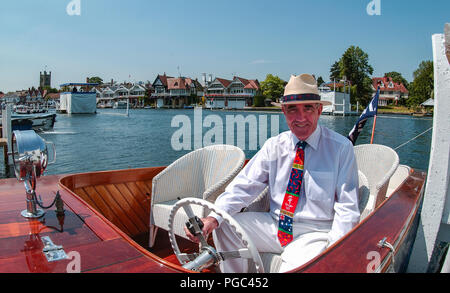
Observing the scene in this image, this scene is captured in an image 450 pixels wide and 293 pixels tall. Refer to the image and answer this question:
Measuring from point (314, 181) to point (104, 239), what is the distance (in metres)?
1.21

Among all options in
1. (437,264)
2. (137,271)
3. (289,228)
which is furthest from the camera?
(437,264)

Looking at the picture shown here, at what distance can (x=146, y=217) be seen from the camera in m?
3.30

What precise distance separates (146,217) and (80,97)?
65.6 metres

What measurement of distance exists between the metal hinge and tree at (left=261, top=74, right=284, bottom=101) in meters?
76.7

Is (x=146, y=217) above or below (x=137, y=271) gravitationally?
below

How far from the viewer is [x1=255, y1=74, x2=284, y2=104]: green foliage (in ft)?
252

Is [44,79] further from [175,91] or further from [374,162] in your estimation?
[374,162]

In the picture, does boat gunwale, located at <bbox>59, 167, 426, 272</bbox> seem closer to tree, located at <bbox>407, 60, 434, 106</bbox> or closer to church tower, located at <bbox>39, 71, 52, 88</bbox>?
tree, located at <bbox>407, 60, 434, 106</bbox>

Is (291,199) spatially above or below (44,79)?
below

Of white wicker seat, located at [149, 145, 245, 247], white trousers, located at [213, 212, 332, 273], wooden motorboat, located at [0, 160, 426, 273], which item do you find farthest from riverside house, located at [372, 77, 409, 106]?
white trousers, located at [213, 212, 332, 273]

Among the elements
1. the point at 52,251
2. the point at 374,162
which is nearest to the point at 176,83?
the point at 374,162

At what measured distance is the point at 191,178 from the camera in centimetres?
342
